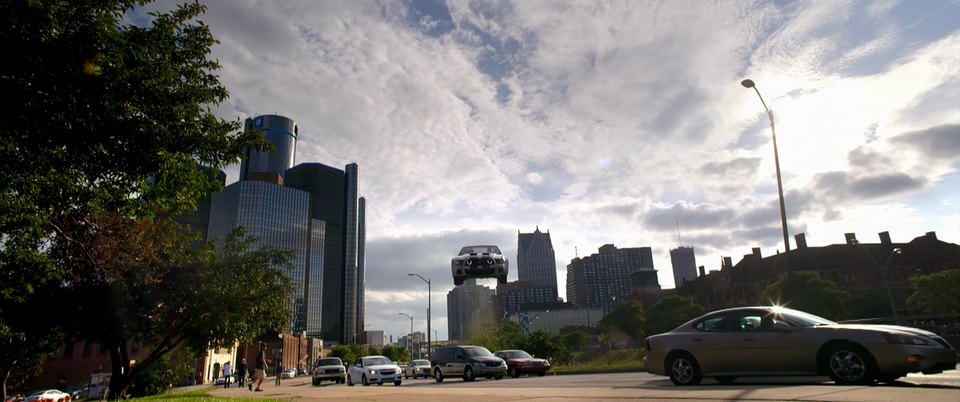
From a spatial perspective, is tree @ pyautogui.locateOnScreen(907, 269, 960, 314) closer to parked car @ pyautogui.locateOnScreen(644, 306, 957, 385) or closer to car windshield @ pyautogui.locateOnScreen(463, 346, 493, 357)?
car windshield @ pyautogui.locateOnScreen(463, 346, 493, 357)

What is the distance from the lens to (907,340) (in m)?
7.64

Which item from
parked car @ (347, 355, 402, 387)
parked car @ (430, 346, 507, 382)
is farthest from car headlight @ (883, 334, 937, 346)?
parked car @ (347, 355, 402, 387)

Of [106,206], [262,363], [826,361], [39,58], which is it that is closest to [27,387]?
[262,363]

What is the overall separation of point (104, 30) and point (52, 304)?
14.2 m

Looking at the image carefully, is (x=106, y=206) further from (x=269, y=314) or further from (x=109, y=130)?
(x=269, y=314)

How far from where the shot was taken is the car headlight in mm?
7594

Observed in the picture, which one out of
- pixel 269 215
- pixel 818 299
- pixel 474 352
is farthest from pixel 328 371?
pixel 269 215

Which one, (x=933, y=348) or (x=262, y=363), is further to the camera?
(x=262, y=363)

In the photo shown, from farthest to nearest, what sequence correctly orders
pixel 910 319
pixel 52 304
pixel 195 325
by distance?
1. pixel 195 325
2. pixel 52 304
3. pixel 910 319

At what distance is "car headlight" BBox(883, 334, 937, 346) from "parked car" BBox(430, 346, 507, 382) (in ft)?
51.6

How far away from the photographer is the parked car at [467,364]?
21.8 metres

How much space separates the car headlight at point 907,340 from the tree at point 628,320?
93.8m

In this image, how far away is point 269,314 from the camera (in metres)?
21.4

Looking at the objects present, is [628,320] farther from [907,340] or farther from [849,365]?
[907,340]
